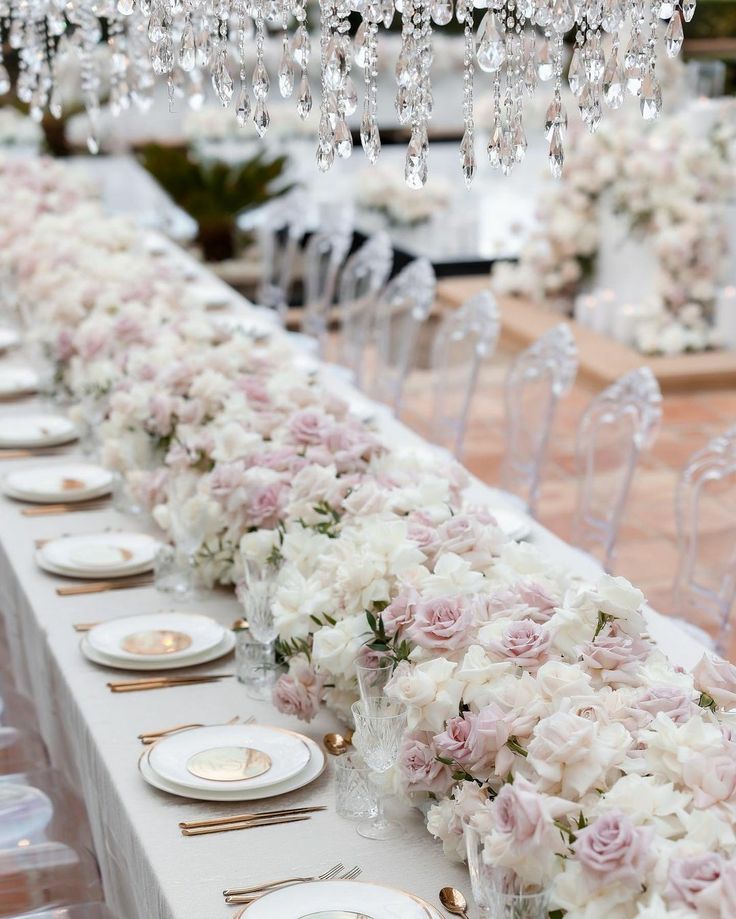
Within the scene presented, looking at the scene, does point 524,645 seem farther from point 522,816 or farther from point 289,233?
point 289,233

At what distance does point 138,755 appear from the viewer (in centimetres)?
222

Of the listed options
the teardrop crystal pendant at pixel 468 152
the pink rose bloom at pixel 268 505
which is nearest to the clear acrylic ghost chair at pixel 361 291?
the pink rose bloom at pixel 268 505

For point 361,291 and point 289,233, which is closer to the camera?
point 361,291

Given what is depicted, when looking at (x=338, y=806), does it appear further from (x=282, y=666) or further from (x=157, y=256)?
(x=157, y=256)

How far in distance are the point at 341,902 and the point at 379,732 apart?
25 cm

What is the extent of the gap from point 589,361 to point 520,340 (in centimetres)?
73

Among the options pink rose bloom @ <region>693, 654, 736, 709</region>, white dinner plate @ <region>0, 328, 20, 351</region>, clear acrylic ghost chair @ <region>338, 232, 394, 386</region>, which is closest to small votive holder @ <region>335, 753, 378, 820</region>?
pink rose bloom @ <region>693, 654, 736, 709</region>

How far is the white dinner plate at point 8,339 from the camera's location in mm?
4816

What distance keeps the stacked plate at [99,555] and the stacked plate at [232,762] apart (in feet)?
2.37

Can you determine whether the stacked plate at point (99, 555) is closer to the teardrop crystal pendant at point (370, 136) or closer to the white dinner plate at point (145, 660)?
the white dinner plate at point (145, 660)

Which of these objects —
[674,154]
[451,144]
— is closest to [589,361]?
[674,154]

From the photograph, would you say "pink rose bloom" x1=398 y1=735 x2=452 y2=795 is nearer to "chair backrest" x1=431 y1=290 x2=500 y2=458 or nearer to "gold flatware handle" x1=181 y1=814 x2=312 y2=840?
"gold flatware handle" x1=181 y1=814 x2=312 y2=840

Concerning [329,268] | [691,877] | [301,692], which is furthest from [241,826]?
[329,268]

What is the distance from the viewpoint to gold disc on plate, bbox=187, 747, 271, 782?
2090 millimetres
